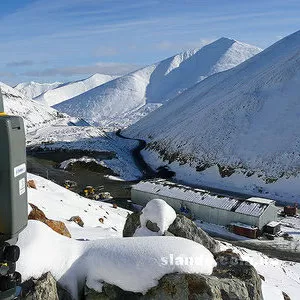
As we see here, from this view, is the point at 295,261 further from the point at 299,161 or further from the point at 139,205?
the point at 299,161

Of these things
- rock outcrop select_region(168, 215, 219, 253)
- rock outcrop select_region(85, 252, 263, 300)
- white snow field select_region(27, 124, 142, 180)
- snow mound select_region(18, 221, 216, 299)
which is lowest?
white snow field select_region(27, 124, 142, 180)

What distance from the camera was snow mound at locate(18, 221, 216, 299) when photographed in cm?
928

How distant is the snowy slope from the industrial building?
8618 cm

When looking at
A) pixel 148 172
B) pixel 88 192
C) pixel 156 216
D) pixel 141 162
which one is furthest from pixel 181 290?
pixel 141 162

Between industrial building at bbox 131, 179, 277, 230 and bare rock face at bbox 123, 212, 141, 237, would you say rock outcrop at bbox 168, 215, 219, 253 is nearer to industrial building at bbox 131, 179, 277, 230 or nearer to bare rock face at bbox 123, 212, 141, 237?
bare rock face at bbox 123, 212, 141, 237

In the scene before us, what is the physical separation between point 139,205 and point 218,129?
3876 centimetres

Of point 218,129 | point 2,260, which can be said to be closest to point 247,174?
point 218,129

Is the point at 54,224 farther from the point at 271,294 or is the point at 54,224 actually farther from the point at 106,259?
the point at 271,294

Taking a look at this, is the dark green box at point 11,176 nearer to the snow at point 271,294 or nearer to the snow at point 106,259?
the snow at point 106,259

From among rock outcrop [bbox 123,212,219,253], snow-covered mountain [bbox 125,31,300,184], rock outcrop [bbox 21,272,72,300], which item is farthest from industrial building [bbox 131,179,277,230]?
rock outcrop [bbox 21,272,72,300]

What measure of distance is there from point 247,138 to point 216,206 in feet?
116

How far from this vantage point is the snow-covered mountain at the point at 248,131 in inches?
2475

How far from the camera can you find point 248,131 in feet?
239

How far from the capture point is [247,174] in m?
59.9
